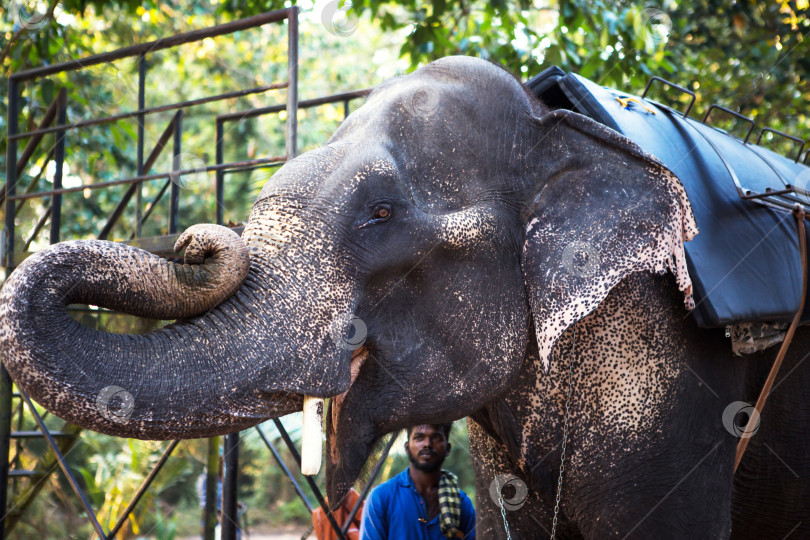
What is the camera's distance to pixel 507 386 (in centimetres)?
209

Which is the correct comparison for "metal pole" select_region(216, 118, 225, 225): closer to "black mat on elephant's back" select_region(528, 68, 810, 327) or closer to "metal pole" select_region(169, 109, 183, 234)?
"metal pole" select_region(169, 109, 183, 234)

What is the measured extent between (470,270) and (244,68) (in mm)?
11885

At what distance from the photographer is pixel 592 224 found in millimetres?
2055

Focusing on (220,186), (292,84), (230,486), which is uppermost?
(292,84)

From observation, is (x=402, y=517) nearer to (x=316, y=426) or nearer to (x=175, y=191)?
(x=175, y=191)

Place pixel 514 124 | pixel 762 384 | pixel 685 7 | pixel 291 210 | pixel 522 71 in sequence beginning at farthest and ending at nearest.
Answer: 1. pixel 685 7
2. pixel 522 71
3. pixel 762 384
4. pixel 514 124
5. pixel 291 210

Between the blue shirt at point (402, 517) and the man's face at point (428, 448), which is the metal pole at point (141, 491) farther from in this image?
the man's face at point (428, 448)

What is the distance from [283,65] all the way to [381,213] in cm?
1199

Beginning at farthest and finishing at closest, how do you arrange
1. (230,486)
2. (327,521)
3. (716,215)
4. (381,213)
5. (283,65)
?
1. (283,65)
2. (327,521)
3. (230,486)
4. (716,215)
5. (381,213)

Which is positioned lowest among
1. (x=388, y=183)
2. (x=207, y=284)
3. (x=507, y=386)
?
(x=507, y=386)

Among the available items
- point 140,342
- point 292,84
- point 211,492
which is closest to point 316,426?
point 140,342

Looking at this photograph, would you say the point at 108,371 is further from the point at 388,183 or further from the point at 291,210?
the point at 388,183

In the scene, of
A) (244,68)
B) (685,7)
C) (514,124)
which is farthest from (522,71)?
(244,68)

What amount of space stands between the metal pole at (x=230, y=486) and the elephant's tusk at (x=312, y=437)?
7.27 ft
